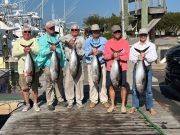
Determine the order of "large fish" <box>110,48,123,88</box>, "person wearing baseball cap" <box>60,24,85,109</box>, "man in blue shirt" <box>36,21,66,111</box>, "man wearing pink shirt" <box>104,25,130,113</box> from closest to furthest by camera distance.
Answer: "large fish" <box>110,48,123,88</box> → "man wearing pink shirt" <box>104,25,130,113</box> → "man in blue shirt" <box>36,21,66,111</box> → "person wearing baseball cap" <box>60,24,85,109</box>

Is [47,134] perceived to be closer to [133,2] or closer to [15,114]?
[15,114]

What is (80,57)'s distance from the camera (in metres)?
9.32

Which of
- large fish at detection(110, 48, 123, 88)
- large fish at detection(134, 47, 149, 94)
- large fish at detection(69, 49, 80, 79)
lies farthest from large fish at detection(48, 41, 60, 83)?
large fish at detection(134, 47, 149, 94)

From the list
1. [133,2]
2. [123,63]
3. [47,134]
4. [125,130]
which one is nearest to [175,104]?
[123,63]

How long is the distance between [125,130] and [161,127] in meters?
0.62

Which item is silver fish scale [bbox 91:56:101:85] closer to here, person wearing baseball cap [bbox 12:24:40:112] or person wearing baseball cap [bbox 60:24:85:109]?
person wearing baseball cap [bbox 60:24:85:109]

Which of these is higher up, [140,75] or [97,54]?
[97,54]

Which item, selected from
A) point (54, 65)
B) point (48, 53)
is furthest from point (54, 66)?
point (48, 53)

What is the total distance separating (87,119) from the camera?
336 inches

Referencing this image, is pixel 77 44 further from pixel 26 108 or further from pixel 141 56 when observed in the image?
pixel 26 108

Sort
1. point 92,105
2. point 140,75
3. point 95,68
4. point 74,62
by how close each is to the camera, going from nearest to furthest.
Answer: point 140,75, point 95,68, point 74,62, point 92,105

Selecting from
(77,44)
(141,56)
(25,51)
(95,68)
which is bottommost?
(95,68)

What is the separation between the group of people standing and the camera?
888 cm

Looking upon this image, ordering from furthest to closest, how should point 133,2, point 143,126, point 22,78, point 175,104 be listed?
1. point 133,2
2. point 175,104
3. point 22,78
4. point 143,126
